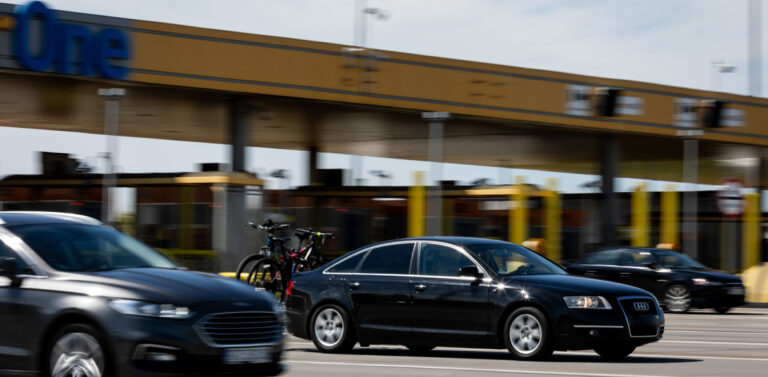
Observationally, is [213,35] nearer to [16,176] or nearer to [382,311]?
[16,176]

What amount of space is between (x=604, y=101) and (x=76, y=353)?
3082 centimetres

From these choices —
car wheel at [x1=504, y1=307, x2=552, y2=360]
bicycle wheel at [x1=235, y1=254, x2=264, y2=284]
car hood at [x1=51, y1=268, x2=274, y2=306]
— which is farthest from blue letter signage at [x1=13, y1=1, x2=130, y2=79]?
car hood at [x1=51, y1=268, x2=274, y2=306]

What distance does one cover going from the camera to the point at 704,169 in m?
53.3

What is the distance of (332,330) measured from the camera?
13.8 m

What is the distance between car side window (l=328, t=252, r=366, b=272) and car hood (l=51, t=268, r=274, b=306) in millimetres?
5076

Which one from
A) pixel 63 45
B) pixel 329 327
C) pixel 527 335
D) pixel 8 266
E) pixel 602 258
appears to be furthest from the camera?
pixel 63 45

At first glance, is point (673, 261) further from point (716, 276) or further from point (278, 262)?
point (278, 262)

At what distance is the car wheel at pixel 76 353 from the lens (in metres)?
8.18

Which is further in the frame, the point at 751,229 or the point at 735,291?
the point at 751,229

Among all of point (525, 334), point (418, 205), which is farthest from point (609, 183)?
point (525, 334)

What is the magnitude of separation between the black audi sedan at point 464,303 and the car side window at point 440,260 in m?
0.01

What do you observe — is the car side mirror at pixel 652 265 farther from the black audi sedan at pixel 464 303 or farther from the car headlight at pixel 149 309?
the car headlight at pixel 149 309

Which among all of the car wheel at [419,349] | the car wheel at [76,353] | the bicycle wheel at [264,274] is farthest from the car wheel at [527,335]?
the bicycle wheel at [264,274]

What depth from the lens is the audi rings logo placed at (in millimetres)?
12656
